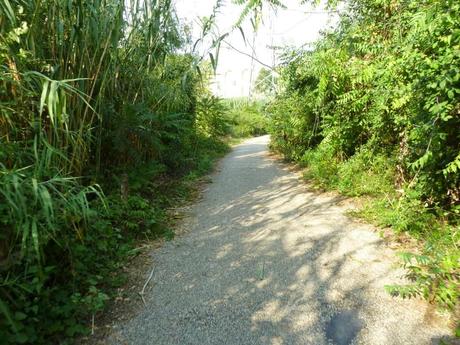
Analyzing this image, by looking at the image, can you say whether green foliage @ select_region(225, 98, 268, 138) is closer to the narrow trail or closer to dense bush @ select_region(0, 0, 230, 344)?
dense bush @ select_region(0, 0, 230, 344)

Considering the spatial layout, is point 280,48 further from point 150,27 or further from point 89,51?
point 89,51

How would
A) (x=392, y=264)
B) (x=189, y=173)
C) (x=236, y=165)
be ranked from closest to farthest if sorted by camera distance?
(x=392, y=264)
(x=189, y=173)
(x=236, y=165)

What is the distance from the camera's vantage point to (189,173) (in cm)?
623

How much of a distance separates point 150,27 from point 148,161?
2.06 meters

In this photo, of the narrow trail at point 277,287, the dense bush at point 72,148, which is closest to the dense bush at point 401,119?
the narrow trail at point 277,287

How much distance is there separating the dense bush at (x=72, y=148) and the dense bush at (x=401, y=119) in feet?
7.55

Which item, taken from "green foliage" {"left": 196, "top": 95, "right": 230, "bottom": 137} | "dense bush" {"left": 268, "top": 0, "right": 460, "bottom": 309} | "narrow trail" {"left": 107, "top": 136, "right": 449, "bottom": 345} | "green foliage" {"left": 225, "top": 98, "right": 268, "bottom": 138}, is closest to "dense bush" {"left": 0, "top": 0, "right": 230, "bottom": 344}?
"narrow trail" {"left": 107, "top": 136, "right": 449, "bottom": 345}

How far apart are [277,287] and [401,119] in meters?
2.49

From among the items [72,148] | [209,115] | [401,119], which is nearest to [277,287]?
[72,148]

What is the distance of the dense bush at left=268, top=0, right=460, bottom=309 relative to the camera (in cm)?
244

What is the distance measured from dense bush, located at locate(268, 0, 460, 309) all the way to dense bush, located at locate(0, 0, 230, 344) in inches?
90.6

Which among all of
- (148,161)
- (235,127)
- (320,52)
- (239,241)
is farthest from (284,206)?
(235,127)

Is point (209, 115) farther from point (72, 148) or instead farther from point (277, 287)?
point (277, 287)

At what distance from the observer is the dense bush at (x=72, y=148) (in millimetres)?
1691
